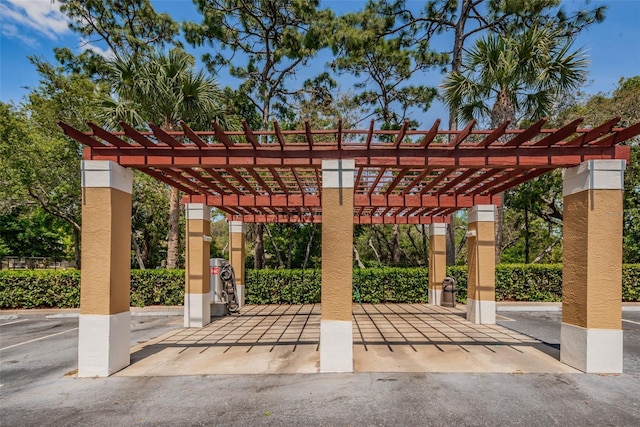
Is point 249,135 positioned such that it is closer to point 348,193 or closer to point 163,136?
point 163,136

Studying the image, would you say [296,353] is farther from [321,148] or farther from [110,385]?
[321,148]

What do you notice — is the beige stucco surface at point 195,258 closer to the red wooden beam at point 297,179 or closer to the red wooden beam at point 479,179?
the red wooden beam at point 297,179

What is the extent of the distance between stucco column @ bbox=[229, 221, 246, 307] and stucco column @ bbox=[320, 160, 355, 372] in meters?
6.99

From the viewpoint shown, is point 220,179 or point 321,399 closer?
point 321,399

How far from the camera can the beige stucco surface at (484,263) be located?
368 inches

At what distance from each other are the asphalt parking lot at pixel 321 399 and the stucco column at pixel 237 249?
6.33m

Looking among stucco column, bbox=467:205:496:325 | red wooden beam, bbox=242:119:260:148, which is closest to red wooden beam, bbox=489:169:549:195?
stucco column, bbox=467:205:496:325

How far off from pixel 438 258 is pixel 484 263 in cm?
339

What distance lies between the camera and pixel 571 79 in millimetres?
10047

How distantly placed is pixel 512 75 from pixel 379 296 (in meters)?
8.38

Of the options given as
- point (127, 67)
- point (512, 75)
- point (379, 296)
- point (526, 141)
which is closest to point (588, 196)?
point (526, 141)

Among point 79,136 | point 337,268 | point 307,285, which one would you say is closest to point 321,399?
point 337,268

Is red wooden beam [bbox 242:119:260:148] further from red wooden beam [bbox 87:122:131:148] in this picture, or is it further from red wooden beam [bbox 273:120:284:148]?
red wooden beam [bbox 87:122:131:148]

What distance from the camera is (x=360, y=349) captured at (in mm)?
6590
